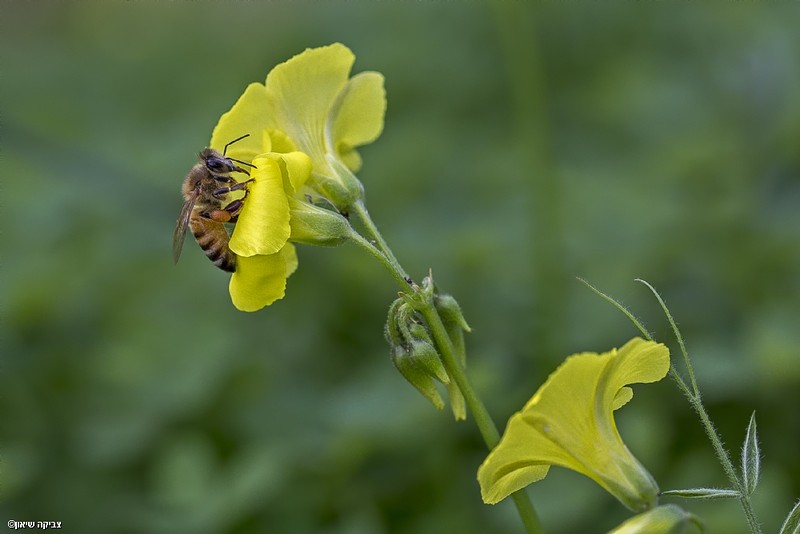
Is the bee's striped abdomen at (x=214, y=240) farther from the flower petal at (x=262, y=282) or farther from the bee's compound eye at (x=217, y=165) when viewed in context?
the flower petal at (x=262, y=282)

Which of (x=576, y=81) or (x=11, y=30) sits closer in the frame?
(x=576, y=81)

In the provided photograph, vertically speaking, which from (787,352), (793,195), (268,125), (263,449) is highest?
(268,125)

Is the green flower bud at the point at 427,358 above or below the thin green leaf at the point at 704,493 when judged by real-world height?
above

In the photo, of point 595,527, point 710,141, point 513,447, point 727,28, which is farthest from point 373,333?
point 727,28

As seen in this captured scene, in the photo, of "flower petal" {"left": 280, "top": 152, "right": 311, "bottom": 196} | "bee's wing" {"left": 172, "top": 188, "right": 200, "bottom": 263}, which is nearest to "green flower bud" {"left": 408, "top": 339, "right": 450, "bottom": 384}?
"flower petal" {"left": 280, "top": 152, "right": 311, "bottom": 196}

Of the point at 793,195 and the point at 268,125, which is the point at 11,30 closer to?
the point at 793,195

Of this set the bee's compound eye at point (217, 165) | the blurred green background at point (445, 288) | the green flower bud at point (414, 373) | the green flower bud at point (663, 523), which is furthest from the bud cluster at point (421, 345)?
the blurred green background at point (445, 288)

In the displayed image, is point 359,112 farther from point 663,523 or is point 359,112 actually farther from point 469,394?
point 663,523
